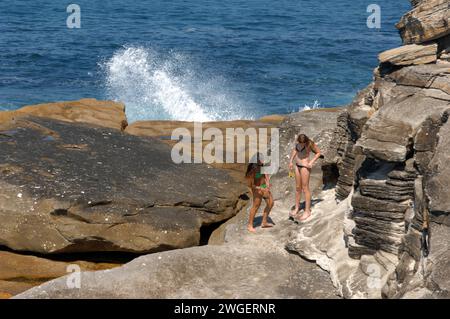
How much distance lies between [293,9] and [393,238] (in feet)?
140

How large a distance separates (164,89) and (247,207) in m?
17.9

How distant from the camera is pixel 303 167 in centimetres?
1354

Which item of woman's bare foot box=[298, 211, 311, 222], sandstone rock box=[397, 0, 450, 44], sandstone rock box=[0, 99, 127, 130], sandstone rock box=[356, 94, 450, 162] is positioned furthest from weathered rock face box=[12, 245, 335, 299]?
sandstone rock box=[0, 99, 127, 130]

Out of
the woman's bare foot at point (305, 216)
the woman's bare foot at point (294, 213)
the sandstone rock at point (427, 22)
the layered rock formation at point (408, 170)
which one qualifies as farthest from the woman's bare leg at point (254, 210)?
the sandstone rock at point (427, 22)

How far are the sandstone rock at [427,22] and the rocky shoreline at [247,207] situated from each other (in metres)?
0.03

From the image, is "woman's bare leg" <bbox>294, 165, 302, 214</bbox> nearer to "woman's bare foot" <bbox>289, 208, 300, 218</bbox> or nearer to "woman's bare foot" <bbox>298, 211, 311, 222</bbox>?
"woman's bare foot" <bbox>289, 208, 300, 218</bbox>

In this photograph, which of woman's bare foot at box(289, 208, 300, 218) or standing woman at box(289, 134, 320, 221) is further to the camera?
woman's bare foot at box(289, 208, 300, 218)

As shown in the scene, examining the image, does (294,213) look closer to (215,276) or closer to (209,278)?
(215,276)

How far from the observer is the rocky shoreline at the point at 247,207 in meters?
10.5

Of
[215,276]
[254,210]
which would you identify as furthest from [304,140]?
[215,276]

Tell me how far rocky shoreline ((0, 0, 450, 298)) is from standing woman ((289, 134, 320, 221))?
0.85ft

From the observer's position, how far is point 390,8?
52.4 m

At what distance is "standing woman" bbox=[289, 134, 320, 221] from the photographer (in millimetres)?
13383

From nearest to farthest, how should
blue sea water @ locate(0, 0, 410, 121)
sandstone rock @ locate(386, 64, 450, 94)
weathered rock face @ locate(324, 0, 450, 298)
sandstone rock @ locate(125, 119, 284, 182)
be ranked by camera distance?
weathered rock face @ locate(324, 0, 450, 298) < sandstone rock @ locate(386, 64, 450, 94) < sandstone rock @ locate(125, 119, 284, 182) < blue sea water @ locate(0, 0, 410, 121)
